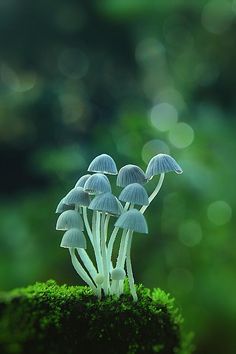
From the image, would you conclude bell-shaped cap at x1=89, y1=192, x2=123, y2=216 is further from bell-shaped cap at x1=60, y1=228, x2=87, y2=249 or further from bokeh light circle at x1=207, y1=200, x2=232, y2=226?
bokeh light circle at x1=207, y1=200, x2=232, y2=226

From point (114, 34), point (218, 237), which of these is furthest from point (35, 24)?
point (218, 237)

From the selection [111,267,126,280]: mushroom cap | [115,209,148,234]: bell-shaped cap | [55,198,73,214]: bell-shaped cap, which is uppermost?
[55,198,73,214]: bell-shaped cap

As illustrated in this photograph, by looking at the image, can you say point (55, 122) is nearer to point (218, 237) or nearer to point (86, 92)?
point (86, 92)

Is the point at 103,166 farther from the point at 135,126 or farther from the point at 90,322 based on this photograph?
the point at 135,126

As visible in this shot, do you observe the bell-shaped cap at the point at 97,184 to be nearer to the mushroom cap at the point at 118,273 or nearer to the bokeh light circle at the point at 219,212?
the mushroom cap at the point at 118,273

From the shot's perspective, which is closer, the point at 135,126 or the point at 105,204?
the point at 105,204

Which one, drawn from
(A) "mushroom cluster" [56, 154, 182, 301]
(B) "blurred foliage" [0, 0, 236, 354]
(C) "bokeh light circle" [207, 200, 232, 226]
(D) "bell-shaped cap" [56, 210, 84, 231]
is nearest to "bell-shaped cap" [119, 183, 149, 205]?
(A) "mushroom cluster" [56, 154, 182, 301]

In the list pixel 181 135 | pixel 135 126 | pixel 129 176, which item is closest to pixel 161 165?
pixel 129 176

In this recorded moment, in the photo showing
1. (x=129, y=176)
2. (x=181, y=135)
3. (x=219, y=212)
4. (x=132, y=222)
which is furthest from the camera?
(x=181, y=135)

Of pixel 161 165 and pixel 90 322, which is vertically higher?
pixel 161 165
